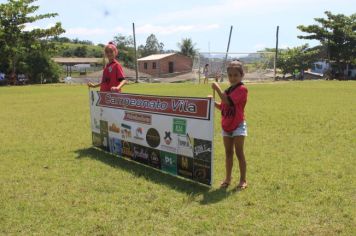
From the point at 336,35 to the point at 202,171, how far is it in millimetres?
48438

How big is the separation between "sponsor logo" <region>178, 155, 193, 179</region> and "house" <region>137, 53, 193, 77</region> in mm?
61913

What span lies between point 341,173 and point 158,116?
2684 mm

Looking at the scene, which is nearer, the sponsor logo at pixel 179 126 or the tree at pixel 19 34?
the sponsor logo at pixel 179 126

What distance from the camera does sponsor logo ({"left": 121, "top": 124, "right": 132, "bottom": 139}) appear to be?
732 cm

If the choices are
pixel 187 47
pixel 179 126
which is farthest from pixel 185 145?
pixel 187 47

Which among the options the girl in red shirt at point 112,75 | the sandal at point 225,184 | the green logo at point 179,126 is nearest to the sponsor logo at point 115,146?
the girl in red shirt at point 112,75

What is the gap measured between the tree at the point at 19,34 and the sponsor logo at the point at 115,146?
120ft

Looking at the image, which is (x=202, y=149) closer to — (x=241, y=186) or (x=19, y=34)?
(x=241, y=186)

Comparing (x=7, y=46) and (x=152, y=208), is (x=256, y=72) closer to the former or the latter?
(x=7, y=46)

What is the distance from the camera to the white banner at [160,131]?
18.6 ft

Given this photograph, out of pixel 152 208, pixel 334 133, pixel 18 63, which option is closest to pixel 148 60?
pixel 18 63

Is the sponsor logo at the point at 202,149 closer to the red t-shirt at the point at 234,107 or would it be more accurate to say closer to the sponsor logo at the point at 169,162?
the red t-shirt at the point at 234,107

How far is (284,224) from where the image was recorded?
4398 millimetres

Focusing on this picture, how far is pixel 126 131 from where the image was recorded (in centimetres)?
741
